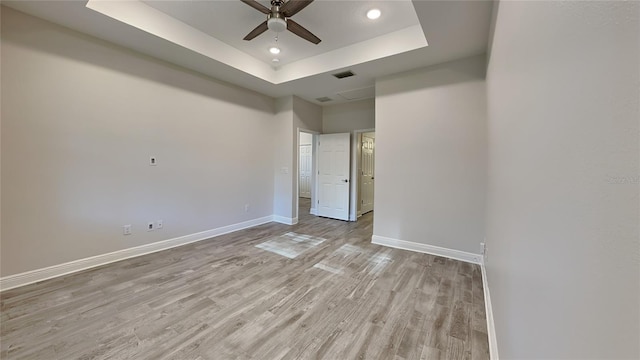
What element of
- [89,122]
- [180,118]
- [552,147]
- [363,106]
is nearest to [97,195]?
[89,122]

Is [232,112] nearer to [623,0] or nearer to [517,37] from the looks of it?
[517,37]

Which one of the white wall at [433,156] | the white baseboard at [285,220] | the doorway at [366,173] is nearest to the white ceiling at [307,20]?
the white wall at [433,156]

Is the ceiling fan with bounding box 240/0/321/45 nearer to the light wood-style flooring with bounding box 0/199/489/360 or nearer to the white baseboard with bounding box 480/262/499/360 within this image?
the light wood-style flooring with bounding box 0/199/489/360

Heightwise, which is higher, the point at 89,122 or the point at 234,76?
the point at 234,76

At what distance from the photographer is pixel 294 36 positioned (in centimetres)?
323

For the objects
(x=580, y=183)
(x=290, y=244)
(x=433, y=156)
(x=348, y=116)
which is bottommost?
(x=290, y=244)

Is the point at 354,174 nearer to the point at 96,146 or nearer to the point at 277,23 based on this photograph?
the point at 277,23

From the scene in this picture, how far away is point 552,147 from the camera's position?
0.68 metres

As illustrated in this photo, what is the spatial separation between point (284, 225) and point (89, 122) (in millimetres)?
3357

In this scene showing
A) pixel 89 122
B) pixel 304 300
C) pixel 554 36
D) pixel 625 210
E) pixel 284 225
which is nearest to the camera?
pixel 625 210

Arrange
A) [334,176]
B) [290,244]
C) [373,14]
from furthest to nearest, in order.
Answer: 1. [334,176]
2. [290,244]
3. [373,14]

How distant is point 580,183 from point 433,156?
118 inches

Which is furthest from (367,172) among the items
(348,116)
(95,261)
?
(95,261)

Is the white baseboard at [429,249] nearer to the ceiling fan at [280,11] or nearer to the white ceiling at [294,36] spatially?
the white ceiling at [294,36]
